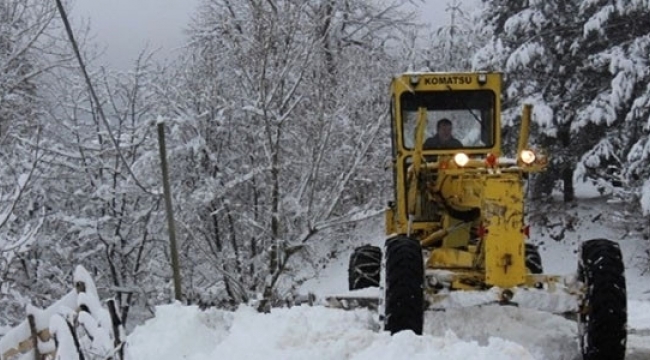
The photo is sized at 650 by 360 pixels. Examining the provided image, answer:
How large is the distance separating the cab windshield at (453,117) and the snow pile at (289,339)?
2274 mm

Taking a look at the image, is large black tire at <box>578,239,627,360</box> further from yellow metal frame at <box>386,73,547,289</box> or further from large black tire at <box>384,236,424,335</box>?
large black tire at <box>384,236,424,335</box>

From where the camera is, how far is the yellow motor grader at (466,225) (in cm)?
732

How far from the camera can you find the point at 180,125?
18734mm

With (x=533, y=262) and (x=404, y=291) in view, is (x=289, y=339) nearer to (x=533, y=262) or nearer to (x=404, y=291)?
(x=404, y=291)

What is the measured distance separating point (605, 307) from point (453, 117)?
9.93 ft

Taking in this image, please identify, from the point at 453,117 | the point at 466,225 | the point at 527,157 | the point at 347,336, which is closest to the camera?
→ the point at 347,336

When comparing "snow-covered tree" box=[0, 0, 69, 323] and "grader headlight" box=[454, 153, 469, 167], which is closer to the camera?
"grader headlight" box=[454, 153, 469, 167]

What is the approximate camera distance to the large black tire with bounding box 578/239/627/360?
7246 mm

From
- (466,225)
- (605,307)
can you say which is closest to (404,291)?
(605,307)

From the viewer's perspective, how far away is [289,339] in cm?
694

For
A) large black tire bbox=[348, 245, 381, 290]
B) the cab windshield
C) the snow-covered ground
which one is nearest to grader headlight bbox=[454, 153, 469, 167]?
the snow-covered ground

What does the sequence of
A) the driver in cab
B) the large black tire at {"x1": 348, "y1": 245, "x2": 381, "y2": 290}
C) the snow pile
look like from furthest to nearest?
1. the large black tire at {"x1": 348, "y1": 245, "x2": 381, "y2": 290}
2. the driver in cab
3. the snow pile

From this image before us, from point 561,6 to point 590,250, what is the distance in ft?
49.9

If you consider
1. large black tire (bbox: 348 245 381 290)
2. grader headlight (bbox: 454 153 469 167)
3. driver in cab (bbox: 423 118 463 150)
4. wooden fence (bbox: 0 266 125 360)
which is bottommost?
large black tire (bbox: 348 245 381 290)
